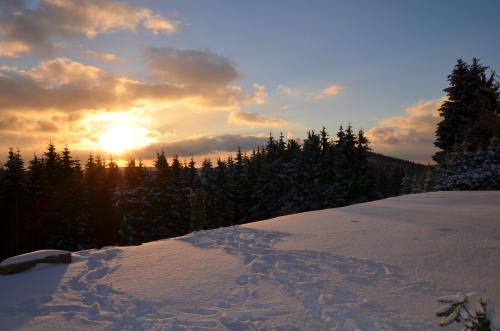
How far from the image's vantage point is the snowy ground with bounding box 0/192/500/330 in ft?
14.6

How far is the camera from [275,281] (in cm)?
571

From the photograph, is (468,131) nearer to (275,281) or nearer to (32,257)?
(275,281)

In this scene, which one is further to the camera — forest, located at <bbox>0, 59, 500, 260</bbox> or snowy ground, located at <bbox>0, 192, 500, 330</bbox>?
forest, located at <bbox>0, 59, 500, 260</bbox>

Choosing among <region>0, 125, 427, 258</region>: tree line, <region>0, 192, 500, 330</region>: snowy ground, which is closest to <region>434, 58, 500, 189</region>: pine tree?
<region>0, 192, 500, 330</region>: snowy ground

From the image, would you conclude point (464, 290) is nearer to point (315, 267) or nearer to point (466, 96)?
point (315, 267)

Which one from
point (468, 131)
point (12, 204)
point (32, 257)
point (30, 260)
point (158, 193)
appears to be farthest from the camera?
point (158, 193)

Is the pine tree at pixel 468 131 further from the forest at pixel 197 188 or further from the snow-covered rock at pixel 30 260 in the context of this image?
the snow-covered rock at pixel 30 260

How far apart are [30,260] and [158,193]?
31808 millimetres

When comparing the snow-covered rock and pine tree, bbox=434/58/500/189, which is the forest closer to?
pine tree, bbox=434/58/500/189

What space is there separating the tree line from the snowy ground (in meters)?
20.9

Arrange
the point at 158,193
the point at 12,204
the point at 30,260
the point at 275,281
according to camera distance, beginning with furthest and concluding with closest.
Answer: the point at 158,193 < the point at 12,204 < the point at 30,260 < the point at 275,281

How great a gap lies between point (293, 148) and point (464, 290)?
153 feet

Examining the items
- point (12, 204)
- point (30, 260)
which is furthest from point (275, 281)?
point (12, 204)

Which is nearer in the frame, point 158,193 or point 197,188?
point 197,188
